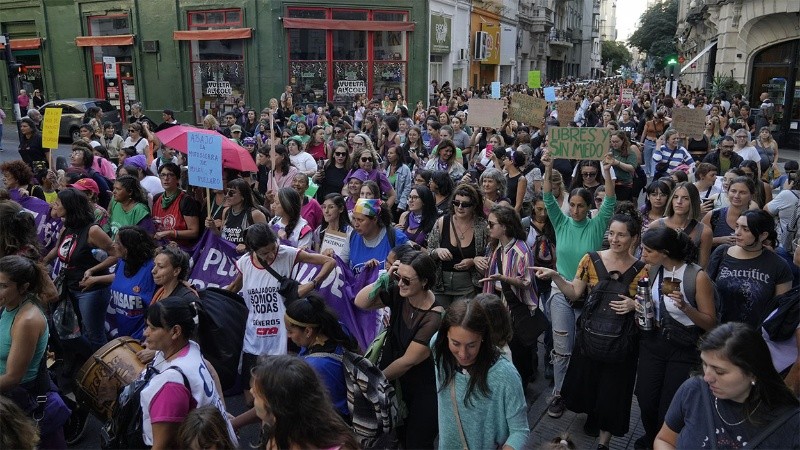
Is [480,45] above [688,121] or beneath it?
above

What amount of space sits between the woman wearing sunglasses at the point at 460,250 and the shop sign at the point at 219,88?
20.0m

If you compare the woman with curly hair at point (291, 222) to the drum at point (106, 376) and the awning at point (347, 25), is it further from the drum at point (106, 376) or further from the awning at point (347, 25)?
A: the awning at point (347, 25)

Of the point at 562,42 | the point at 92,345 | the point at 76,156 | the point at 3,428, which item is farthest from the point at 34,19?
the point at 562,42

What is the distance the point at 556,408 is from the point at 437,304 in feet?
4.26

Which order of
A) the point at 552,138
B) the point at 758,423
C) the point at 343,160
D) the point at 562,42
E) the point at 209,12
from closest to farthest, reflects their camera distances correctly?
the point at 758,423
the point at 552,138
the point at 343,160
the point at 209,12
the point at 562,42

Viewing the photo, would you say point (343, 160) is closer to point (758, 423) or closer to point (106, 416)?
point (106, 416)

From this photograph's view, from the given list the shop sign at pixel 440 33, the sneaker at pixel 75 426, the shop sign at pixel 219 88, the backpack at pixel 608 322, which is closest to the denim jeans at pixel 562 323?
the backpack at pixel 608 322

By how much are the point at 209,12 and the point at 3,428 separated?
2296cm

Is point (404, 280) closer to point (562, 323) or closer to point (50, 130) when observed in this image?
point (562, 323)

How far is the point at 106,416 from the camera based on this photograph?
159 inches

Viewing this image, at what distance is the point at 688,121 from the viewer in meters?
10.1

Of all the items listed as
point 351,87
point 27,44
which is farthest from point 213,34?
point 27,44

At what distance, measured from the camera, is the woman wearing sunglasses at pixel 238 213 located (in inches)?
236

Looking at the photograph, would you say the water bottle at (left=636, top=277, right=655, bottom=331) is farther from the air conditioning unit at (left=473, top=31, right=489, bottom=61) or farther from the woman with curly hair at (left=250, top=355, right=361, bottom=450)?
the air conditioning unit at (left=473, top=31, right=489, bottom=61)
